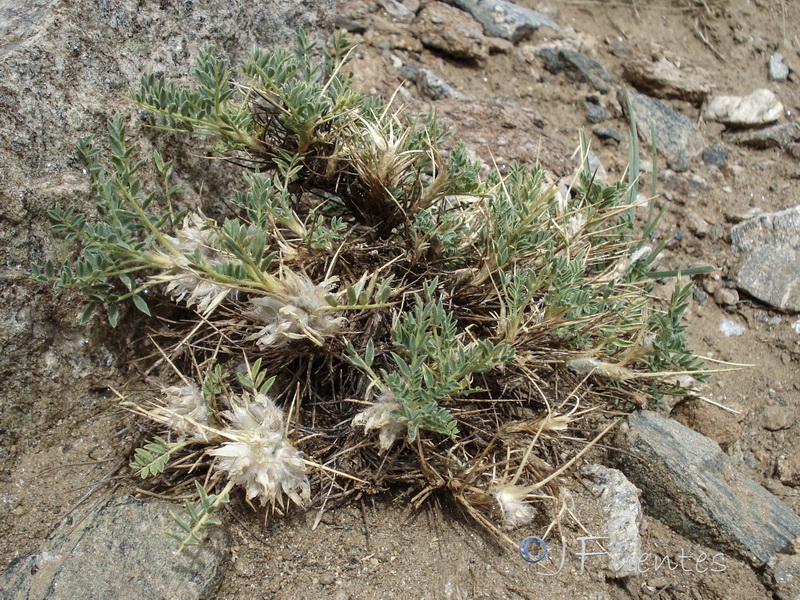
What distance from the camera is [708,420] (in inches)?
101

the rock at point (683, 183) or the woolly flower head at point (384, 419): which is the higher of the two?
the rock at point (683, 183)

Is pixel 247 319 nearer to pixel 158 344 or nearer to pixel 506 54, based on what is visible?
pixel 158 344

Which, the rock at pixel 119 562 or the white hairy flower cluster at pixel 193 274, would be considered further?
the white hairy flower cluster at pixel 193 274

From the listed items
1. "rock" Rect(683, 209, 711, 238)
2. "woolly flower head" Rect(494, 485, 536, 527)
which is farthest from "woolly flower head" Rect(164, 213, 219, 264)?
"rock" Rect(683, 209, 711, 238)

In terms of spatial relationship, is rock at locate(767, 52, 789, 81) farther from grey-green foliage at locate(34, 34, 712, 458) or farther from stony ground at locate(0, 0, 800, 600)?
grey-green foliage at locate(34, 34, 712, 458)

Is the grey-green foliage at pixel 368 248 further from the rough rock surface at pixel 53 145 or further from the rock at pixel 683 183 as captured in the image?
the rock at pixel 683 183

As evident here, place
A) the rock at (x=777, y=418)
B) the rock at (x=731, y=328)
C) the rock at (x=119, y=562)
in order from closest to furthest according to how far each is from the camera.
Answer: the rock at (x=119, y=562) → the rock at (x=777, y=418) → the rock at (x=731, y=328)

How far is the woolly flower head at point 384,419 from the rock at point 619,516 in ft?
2.40

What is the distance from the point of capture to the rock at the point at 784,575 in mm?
2006

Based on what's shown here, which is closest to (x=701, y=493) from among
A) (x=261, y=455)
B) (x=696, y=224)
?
(x=261, y=455)

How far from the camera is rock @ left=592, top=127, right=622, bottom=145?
372 centimetres

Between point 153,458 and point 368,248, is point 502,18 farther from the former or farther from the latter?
point 153,458

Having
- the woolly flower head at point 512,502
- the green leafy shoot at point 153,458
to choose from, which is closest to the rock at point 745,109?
the woolly flower head at point 512,502

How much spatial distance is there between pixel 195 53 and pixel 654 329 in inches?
76.7
